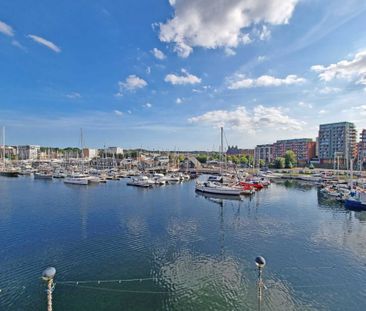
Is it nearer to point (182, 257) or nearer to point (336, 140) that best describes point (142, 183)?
point (182, 257)

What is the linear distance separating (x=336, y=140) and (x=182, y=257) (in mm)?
118607

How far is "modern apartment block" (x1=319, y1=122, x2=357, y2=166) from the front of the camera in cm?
10619

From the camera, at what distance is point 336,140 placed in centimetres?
11050

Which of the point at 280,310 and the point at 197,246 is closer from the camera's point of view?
the point at 280,310

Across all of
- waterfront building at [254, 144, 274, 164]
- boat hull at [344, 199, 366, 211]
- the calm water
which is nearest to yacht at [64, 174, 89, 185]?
the calm water

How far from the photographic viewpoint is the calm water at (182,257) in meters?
13.1

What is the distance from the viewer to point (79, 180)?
6181cm

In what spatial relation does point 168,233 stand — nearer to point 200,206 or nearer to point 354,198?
point 200,206

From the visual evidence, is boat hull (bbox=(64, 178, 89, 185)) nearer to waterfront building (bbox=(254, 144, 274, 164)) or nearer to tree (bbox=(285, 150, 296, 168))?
tree (bbox=(285, 150, 296, 168))

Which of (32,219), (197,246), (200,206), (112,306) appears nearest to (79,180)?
(32,219)

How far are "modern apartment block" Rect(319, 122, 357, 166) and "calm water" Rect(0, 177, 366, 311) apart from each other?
88.8 meters

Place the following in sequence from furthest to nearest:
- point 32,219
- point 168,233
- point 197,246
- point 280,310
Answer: point 32,219, point 168,233, point 197,246, point 280,310

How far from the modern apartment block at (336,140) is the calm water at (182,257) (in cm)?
8883

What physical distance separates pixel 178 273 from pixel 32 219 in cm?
2213
